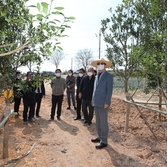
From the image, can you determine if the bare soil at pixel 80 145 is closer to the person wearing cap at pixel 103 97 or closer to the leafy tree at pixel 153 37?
the person wearing cap at pixel 103 97

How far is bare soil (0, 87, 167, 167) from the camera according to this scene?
417 centimetres

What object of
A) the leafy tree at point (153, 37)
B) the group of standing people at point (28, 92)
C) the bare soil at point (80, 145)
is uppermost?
the leafy tree at point (153, 37)

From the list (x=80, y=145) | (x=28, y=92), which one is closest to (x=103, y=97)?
(x=80, y=145)

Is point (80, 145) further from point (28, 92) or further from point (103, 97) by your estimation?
point (28, 92)

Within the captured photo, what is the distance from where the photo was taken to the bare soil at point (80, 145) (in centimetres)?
417

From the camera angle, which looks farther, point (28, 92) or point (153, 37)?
point (28, 92)

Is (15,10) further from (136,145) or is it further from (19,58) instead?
(136,145)

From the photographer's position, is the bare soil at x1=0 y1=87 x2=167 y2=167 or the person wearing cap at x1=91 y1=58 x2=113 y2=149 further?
the person wearing cap at x1=91 y1=58 x2=113 y2=149

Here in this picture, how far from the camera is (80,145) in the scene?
4973 millimetres

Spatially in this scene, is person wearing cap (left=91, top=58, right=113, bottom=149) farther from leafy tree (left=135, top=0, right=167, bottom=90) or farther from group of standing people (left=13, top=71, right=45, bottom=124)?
group of standing people (left=13, top=71, right=45, bottom=124)

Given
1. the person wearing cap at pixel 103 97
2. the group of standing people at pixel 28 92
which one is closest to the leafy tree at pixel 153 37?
the person wearing cap at pixel 103 97

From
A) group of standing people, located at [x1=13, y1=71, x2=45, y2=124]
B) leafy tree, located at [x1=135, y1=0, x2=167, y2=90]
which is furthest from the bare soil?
leafy tree, located at [x1=135, y1=0, x2=167, y2=90]

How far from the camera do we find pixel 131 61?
7898 millimetres

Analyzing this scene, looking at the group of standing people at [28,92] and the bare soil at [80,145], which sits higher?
the group of standing people at [28,92]
